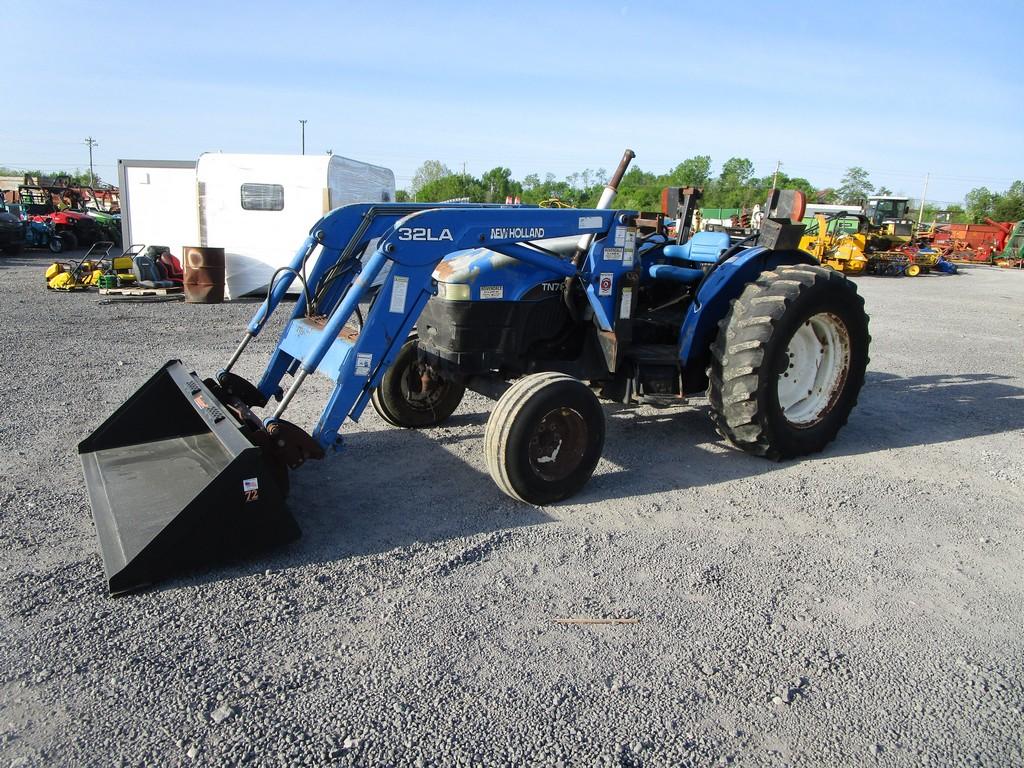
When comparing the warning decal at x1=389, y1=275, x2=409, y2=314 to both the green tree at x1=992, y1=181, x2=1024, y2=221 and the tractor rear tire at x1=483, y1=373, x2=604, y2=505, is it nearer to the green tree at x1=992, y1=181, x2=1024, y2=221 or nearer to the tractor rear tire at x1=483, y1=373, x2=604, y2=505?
the tractor rear tire at x1=483, y1=373, x2=604, y2=505

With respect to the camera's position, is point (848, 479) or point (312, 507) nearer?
point (312, 507)

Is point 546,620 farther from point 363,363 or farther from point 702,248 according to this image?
point 702,248

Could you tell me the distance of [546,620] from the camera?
10.7 feet

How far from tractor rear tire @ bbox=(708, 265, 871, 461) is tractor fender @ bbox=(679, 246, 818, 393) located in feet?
0.63

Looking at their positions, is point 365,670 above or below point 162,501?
below

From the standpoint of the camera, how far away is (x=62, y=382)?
694 centimetres

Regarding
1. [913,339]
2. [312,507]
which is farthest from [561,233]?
[913,339]

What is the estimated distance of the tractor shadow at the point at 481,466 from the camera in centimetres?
408

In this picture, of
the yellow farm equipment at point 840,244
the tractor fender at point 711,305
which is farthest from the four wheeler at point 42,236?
the tractor fender at point 711,305

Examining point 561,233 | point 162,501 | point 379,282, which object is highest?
point 561,233

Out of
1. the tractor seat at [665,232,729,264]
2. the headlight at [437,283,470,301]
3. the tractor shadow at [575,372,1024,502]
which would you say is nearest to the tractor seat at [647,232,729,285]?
the tractor seat at [665,232,729,264]

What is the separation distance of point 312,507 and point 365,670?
5.16ft

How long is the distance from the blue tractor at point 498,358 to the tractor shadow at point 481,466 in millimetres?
215

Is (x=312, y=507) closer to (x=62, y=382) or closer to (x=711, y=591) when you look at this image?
(x=711, y=591)
